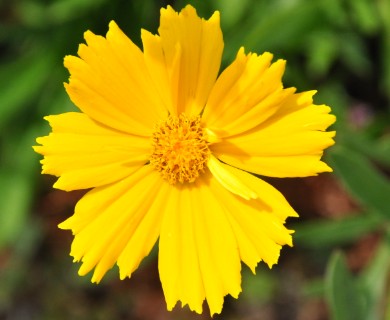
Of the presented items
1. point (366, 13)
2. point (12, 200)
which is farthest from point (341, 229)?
point (12, 200)

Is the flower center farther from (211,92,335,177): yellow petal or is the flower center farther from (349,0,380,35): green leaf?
(349,0,380,35): green leaf

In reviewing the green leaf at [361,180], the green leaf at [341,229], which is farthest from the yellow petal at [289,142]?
the green leaf at [341,229]

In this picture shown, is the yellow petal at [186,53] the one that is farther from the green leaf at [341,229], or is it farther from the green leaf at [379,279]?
the green leaf at [379,279]

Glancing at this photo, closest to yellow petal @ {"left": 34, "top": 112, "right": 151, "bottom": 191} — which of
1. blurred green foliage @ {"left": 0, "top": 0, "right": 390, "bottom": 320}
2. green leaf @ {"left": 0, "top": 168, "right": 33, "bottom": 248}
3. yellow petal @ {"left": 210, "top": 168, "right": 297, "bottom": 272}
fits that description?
yellow petal @ {"left": 210, "top": 168, "right": 297, "bottom": 272}

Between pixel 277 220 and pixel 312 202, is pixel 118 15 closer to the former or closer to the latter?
pixel 312 202

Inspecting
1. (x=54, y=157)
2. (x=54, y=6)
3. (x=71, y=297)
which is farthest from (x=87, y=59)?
(x=71, y=297)

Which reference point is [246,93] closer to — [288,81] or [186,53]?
[186,53]
